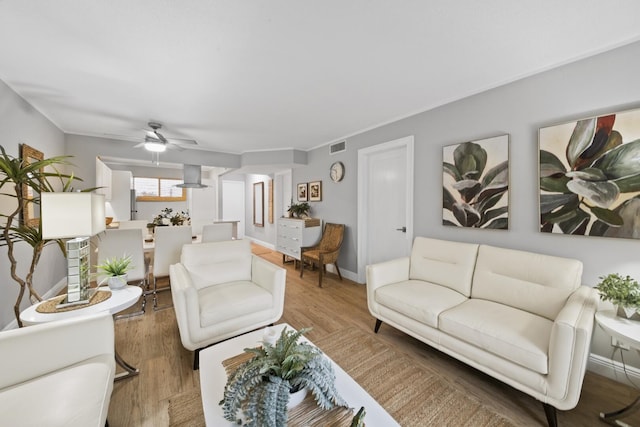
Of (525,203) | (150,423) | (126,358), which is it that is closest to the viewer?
(150,423)

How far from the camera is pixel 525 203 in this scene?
2.18 m

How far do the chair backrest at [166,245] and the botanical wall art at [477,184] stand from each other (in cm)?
327

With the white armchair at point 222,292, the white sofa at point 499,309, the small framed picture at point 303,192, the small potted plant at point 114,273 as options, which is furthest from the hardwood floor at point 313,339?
the small framed picture at point 303,192

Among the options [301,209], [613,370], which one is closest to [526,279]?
[613,370]

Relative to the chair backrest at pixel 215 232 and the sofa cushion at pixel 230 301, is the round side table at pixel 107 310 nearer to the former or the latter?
the sofa cushion at pixel 230 301

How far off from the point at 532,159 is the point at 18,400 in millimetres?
3558

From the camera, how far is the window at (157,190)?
6.61m

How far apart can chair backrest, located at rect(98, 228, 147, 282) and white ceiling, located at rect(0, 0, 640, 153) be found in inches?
58.2

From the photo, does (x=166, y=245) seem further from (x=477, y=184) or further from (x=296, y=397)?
(x=477, y=184)

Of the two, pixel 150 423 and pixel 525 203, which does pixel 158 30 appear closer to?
pixel 150 423

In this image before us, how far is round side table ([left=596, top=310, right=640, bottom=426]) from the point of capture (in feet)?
4.10

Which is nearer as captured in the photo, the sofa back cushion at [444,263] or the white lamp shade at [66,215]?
the white lamp shade at [66,215]

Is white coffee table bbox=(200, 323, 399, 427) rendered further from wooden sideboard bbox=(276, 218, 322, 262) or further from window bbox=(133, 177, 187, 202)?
window bbox=(133, 177, 187, 202)

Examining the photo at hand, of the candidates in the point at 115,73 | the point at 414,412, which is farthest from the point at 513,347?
the point at 115,73
